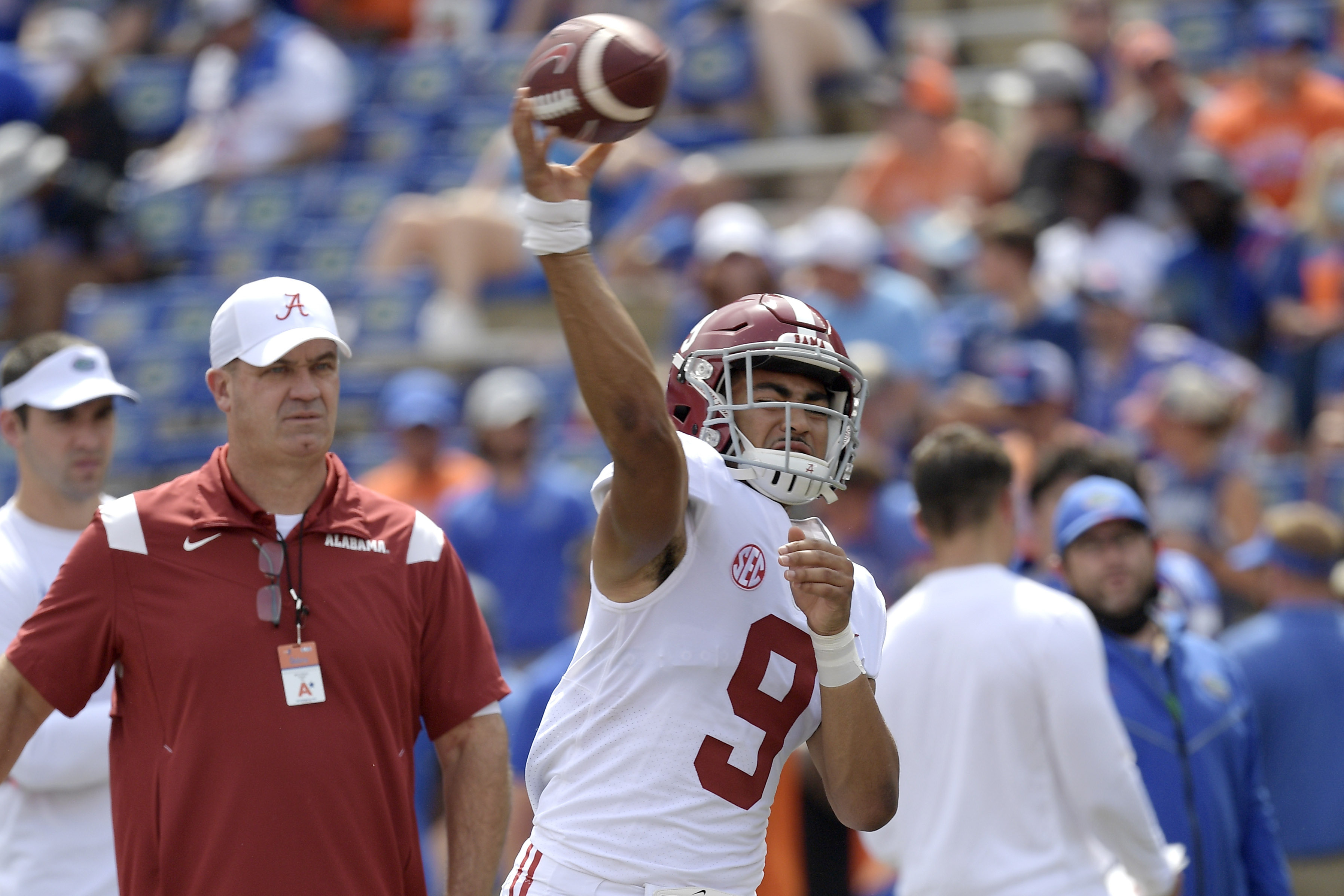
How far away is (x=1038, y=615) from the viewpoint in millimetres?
4238

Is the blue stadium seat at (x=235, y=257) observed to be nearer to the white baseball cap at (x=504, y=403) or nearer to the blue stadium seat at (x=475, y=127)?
the blue stadium seat at (x=475, y=127)

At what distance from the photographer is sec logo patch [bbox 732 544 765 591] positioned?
3.06 m

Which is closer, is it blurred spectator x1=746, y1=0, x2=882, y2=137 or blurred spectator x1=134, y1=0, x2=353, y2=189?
blurred spectator x1=746, y1=0, x2=882, y2=137

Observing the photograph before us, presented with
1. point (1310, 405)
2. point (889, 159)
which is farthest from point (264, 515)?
point (889, 159)

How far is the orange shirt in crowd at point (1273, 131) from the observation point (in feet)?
33.6

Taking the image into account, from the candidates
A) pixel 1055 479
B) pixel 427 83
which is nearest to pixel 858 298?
pixel 1055 479

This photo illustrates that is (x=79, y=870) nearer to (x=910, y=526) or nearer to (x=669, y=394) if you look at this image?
(x=669, y=394)

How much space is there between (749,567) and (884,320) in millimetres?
5945

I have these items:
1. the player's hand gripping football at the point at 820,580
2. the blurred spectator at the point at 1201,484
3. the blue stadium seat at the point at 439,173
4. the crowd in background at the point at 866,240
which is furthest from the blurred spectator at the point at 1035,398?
the blue stadium seat at the point at 439,173

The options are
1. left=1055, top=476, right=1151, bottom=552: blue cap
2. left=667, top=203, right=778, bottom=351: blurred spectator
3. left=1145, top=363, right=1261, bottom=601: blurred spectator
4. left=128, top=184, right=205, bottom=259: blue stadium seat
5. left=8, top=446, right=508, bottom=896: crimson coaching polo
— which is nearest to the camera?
left=8, top=446, right=508, bottom=896: crimson coaching polo

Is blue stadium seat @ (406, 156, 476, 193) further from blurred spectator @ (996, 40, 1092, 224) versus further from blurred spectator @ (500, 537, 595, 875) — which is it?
blurred spectator @ (500, 537, 595, 875)

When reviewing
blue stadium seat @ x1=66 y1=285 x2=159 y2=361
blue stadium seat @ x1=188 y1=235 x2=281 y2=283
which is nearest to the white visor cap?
blue stadium seat @ x1=66 y1=285 x2=159 y2=361

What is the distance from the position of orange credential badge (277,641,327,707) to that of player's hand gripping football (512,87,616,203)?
1.21m

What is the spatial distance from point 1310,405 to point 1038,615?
4.99 metres
